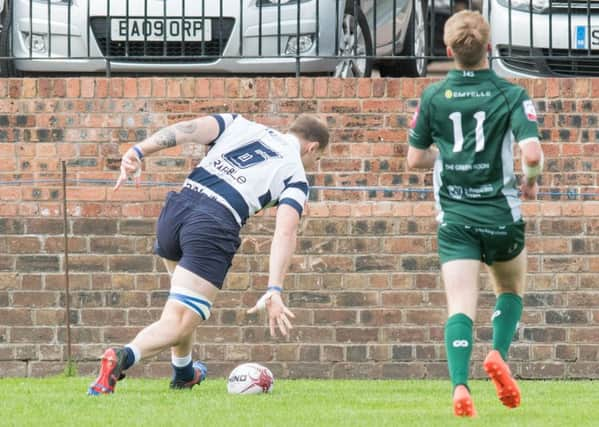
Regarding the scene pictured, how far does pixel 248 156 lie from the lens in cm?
805

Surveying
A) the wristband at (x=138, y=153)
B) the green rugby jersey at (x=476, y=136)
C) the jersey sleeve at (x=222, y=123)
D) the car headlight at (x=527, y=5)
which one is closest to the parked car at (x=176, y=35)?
the car headlight at (x=527, y=5)

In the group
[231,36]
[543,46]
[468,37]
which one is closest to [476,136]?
[468,37]

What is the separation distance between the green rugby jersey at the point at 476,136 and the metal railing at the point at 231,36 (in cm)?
378

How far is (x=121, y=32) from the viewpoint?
35.6ft

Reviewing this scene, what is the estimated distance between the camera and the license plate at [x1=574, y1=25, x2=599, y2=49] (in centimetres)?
1077

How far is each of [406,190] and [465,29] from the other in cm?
382

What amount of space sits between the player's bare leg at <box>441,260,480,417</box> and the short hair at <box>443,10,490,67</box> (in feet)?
3.00

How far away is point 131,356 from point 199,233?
728 mm

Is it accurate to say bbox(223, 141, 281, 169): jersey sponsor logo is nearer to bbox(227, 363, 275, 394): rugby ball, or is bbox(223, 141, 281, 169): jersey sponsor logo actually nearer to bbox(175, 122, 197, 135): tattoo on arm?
bbox(175, 122, 197, 135): tattoo on arm

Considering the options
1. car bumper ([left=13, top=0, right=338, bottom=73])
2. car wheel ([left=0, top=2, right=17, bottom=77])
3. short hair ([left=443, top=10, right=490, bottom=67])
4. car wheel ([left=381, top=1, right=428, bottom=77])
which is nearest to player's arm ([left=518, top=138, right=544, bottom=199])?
short hair ([left=443, top=10, right=490, bottom=67])

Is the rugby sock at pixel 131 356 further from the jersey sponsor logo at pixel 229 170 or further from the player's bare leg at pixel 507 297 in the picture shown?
the player's bare leg at pixel 507 297

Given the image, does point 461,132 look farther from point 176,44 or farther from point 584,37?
point 176,44

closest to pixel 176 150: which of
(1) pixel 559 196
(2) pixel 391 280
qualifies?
(2) pixel 391 280

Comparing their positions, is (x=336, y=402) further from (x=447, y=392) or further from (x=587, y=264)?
(x=587, y=264)
